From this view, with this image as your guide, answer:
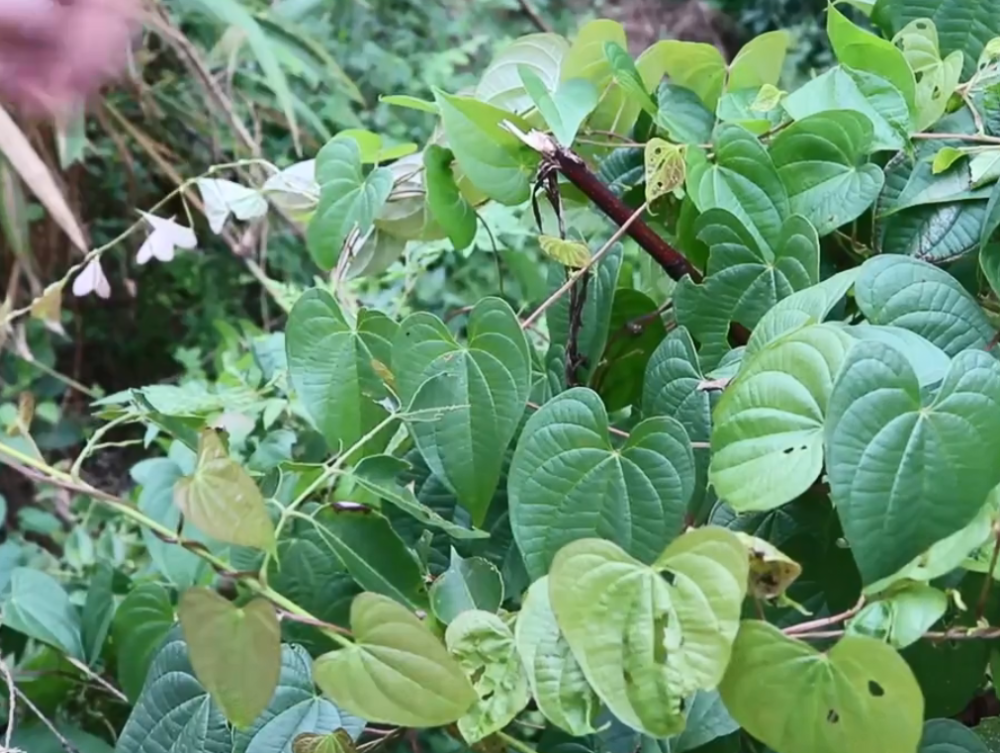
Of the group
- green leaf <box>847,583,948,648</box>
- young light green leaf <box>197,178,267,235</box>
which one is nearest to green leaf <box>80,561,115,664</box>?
young light green leaf <box>197,178,267,235</box>

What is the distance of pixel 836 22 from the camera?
0.48m

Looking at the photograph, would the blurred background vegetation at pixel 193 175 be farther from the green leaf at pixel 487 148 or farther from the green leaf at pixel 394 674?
the green leaf at pixel 394 674


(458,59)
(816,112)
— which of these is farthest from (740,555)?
(458,59)

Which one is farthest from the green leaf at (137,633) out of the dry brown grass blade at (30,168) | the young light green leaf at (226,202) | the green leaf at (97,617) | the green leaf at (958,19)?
the green leaf at (958,19)

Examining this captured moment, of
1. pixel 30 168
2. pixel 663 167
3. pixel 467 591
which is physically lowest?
pixel 467 591

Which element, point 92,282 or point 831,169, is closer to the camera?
point 831,169

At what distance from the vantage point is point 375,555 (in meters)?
0.41

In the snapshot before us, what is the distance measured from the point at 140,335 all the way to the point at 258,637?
1.45 meters

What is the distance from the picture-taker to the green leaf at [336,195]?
52 cm

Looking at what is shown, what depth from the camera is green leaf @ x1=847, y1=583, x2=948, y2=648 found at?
28 cm

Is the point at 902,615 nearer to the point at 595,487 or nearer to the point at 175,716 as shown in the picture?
the point at 595,487

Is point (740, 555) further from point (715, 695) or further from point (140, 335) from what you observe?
point (140, 335)

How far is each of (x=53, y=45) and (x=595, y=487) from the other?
0.28m

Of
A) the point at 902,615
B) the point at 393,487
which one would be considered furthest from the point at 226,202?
the point at 902,615
